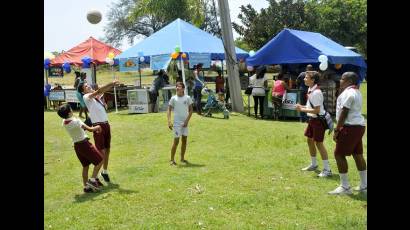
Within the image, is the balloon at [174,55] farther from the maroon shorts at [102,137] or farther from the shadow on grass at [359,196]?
the shadow on grass at [359,196]

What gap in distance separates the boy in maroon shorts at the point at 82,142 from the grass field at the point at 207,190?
31 centimetres

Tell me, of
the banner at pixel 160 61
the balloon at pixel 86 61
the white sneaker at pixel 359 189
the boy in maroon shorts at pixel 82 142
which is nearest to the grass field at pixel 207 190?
the white sneaker at pixel 359 189

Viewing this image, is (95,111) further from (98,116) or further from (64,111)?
(64,111)

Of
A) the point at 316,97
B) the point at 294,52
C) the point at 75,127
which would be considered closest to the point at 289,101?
the point at 294,52

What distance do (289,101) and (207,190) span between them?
351 inches

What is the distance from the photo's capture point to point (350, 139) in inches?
249

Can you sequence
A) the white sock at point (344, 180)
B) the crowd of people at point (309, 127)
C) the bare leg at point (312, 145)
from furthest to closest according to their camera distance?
the bare leg at point (312, 145), the white sock at point (344, 180), the crowd of people at point (309, 127)

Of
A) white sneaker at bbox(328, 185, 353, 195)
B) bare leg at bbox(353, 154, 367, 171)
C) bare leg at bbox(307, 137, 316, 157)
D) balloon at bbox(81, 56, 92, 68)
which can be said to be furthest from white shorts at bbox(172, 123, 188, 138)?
balloon at bbox(81, 56, 92, 68)

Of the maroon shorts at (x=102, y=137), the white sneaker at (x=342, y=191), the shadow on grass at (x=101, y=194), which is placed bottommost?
the shadow on grass at (x=101, y=194)

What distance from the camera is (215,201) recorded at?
21.5 ft

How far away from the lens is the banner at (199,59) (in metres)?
A: 17.7
